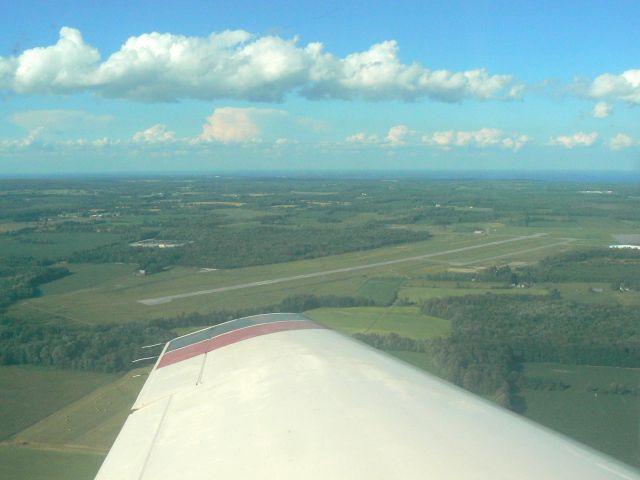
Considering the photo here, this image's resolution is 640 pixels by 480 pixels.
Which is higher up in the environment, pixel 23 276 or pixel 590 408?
pixel 23 276

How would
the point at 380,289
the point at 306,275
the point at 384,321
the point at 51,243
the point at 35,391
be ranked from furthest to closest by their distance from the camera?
the point at 51,243 < the point at 306,275 < the point at 380,289 < the point at 384,321 < the point at 35,391

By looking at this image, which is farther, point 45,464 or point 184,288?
point 184,288

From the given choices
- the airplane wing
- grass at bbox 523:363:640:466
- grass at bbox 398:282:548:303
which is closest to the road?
grass at bbox 398:282:548:303

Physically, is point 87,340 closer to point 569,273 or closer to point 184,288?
point 184,288

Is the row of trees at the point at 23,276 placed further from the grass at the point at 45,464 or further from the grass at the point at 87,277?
the grass at the point at 45,464

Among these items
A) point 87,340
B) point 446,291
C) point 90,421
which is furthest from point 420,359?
point 446,291

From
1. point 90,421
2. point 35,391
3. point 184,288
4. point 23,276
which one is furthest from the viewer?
point 23,276

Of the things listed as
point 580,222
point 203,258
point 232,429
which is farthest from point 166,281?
point 580,222

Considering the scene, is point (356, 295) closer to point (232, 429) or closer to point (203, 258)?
point (203, 258)
